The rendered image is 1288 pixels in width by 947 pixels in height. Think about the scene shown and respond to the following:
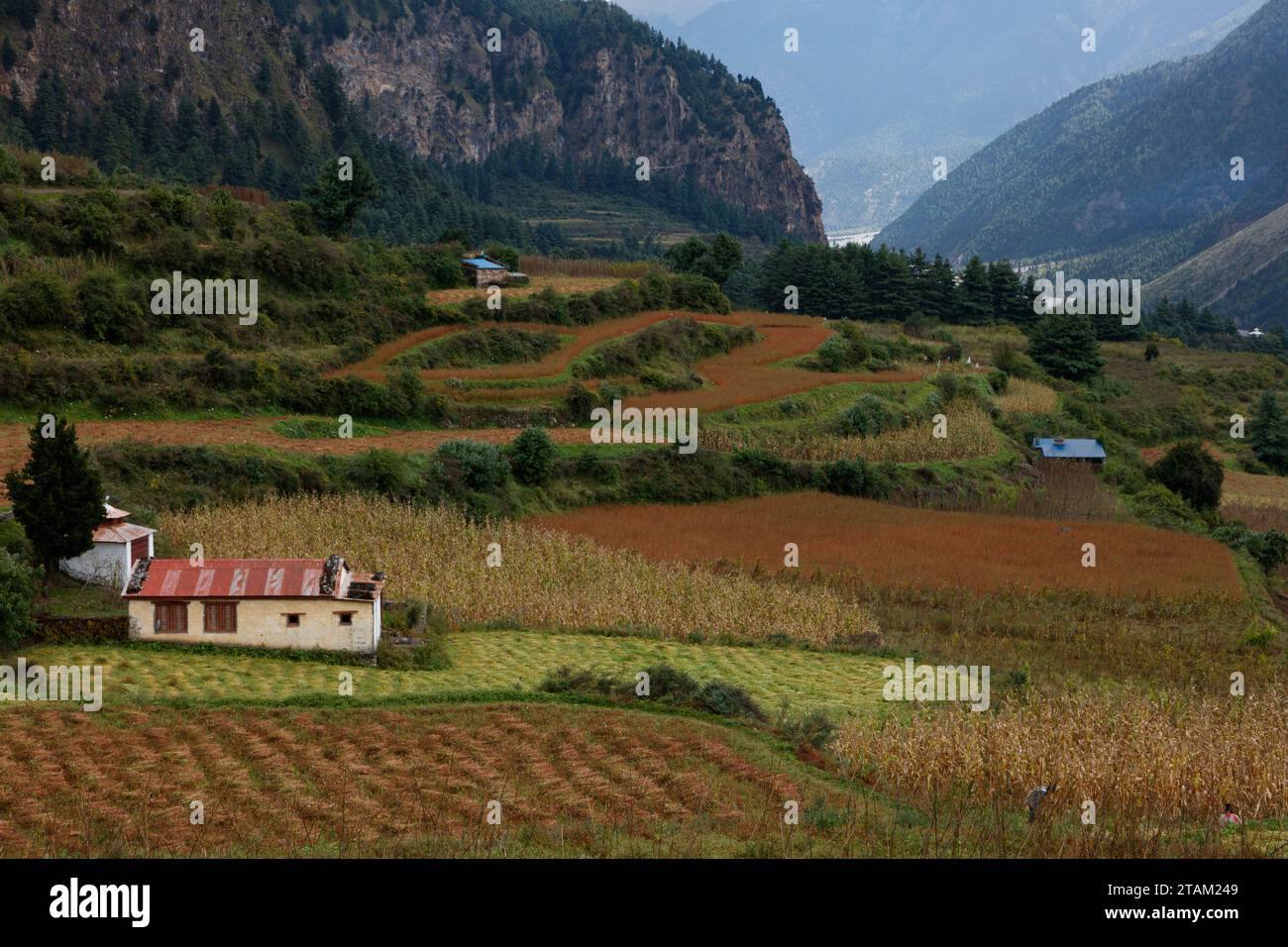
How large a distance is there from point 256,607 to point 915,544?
19995 millimetres

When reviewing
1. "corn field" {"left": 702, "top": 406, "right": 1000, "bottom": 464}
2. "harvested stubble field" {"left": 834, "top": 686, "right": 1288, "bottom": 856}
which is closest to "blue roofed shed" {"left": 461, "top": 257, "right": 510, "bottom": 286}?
"corn field" {"left": 702, "top": 406, "right": 1000, "bottom": 464}

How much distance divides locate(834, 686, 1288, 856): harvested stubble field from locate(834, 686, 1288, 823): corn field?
0.06 ft

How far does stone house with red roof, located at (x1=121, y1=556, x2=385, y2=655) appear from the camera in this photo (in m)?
23.6

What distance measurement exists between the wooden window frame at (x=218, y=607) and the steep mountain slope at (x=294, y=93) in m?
64.3

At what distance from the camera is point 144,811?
15344 mm

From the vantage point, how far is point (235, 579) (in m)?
23.8

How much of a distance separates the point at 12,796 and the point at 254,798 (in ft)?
8.97

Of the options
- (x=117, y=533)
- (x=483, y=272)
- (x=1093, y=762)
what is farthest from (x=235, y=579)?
(x=483, y=272)

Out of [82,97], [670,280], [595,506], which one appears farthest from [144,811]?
[82,97]

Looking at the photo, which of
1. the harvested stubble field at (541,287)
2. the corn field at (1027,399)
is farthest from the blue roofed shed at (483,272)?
the corn field at (1027,399)

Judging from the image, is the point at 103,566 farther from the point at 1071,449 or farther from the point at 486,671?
the point at 1071,449

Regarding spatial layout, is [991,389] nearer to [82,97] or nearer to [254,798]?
[254,798]

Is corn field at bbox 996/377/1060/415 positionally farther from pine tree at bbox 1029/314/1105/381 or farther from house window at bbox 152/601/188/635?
house window at bbox 152/601/188/635

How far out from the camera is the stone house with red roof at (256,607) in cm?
2356
